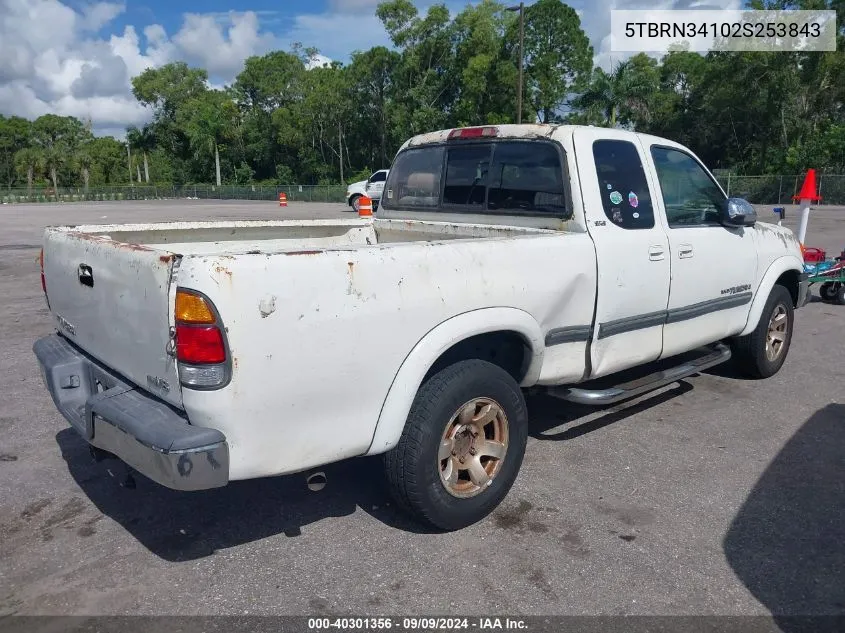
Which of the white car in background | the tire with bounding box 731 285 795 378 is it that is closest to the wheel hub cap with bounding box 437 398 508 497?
the tire with bounding box 731 285 795 378

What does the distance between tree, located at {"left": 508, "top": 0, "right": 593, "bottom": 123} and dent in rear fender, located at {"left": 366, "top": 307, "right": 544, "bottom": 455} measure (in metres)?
49.9

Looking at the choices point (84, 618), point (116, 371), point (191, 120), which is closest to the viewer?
point (84, 618)

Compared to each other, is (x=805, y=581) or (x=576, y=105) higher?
(x=576, y=105)

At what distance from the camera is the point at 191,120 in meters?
74.1

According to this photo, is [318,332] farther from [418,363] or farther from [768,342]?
[768,342]

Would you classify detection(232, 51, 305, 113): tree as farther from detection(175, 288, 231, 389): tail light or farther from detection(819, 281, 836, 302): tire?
detection(175, 288, 231, 389): tail light

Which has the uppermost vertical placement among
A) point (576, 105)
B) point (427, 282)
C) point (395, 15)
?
point (395, 15)

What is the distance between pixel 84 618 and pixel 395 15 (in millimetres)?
54513

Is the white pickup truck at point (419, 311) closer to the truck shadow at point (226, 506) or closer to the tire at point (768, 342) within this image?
the tire at point (768, 342)

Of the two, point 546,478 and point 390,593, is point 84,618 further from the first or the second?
point 546,478

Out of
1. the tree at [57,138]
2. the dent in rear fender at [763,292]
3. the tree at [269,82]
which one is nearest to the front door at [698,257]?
the dent in rear fender at [763,292]

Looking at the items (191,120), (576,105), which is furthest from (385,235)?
(191,120)

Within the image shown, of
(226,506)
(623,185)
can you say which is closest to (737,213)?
(623,185)

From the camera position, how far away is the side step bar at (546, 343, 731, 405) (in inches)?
156
